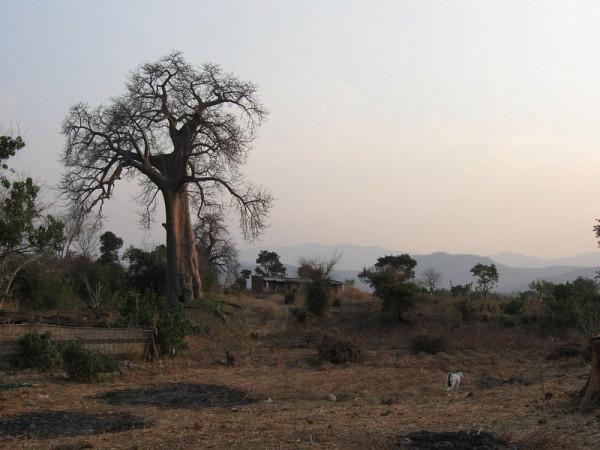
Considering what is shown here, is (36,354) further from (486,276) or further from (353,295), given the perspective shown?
(486,276)

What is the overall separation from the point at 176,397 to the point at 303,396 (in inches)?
69.2

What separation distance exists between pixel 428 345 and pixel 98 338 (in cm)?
684

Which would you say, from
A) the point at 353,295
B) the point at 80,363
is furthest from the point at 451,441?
the point at 353,295

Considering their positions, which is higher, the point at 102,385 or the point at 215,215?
the point at 215,215

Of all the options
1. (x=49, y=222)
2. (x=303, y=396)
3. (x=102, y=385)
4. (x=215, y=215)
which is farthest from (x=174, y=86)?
(x=303, y=396)

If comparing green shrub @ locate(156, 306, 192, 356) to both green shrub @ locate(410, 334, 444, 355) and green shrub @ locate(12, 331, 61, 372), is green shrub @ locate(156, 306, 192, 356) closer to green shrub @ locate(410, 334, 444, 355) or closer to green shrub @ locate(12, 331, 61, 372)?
green shrub @ locate(12, 331, 61, 372)

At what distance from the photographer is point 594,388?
237 inches

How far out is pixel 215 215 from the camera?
19.6 metres

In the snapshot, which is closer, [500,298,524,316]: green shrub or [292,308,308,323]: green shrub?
[500,298,524,316]: green shrub

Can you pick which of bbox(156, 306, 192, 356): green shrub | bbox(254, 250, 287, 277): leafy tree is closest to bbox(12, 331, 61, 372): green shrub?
bbox(156, 306, 192, 356): green shrub

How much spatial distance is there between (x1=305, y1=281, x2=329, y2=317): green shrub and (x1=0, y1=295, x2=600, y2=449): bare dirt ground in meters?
4.72

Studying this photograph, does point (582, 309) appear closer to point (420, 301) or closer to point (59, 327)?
point (420, 301)

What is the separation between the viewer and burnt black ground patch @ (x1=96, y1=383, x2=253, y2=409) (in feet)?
24.2

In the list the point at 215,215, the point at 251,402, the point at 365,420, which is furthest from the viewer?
the point at 215,215
